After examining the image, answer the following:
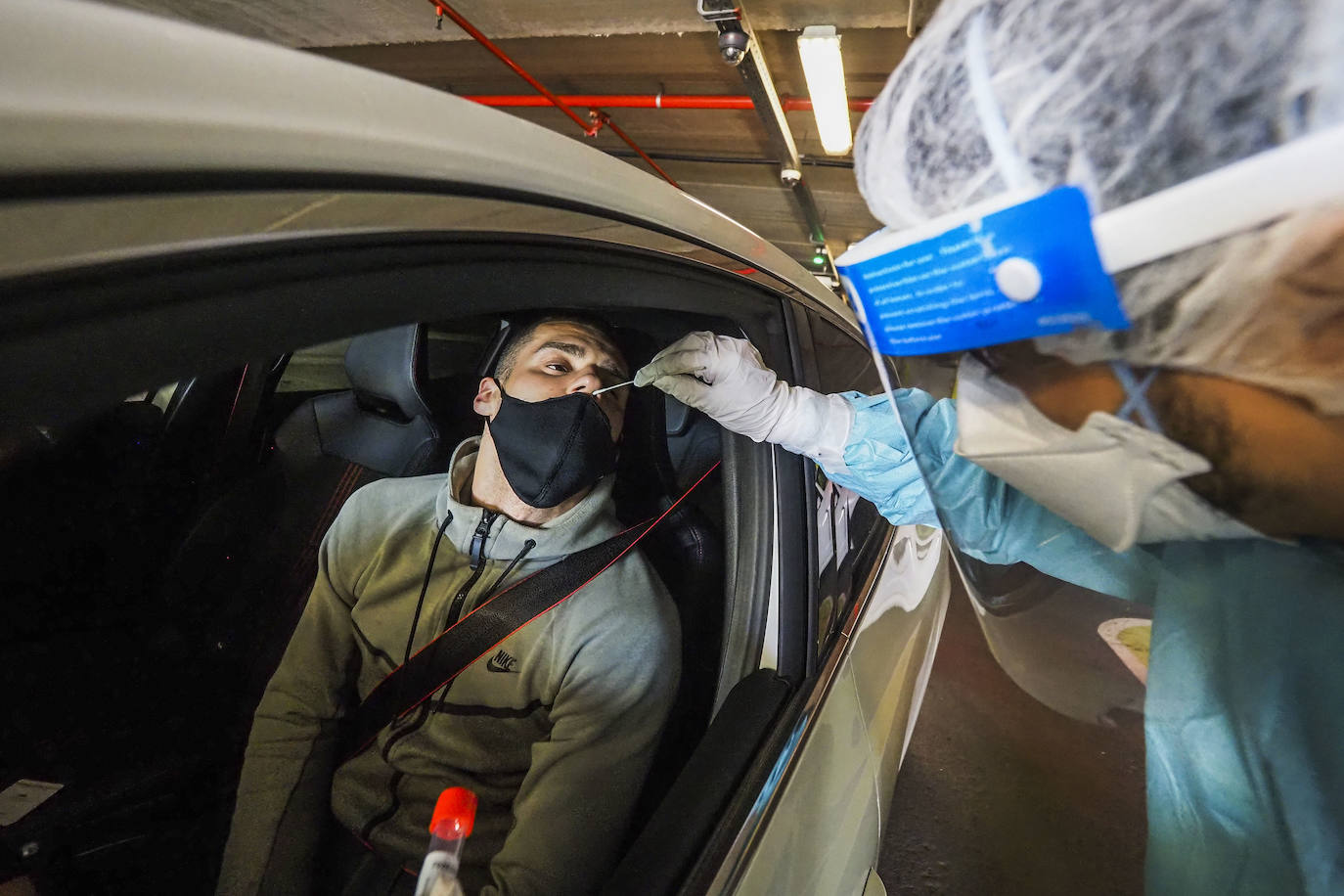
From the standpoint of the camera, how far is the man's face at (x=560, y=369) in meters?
1.28

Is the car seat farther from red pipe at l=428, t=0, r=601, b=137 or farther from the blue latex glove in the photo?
red pipe at l=428, t=0, r=601, b=137

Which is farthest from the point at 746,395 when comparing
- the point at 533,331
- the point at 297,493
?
the point at 297,493

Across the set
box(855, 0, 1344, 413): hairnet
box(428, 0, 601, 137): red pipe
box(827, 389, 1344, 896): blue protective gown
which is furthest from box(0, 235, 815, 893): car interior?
box(428, 0, 601, 137): red pipe

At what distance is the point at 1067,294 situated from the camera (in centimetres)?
49

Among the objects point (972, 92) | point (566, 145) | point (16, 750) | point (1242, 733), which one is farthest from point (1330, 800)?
point (16, 750)

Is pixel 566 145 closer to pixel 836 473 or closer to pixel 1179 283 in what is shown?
pixel 1179 283

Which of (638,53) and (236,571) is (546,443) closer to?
(236,571)

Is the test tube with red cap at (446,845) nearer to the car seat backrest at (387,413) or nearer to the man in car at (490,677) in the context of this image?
the man in car at (490,677)

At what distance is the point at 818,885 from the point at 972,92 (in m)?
1.29

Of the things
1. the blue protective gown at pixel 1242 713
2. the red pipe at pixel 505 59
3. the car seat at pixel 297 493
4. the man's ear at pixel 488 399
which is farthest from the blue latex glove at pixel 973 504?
the red pipe at pixel 505 59

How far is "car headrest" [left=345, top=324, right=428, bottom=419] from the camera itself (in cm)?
157

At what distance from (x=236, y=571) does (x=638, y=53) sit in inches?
154

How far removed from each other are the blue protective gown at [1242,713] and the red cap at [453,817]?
846mm

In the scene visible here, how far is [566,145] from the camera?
63 cm
